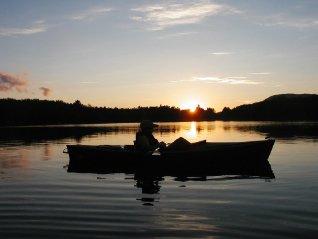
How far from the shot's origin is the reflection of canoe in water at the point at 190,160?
77.9ft

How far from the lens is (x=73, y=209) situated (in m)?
12.8

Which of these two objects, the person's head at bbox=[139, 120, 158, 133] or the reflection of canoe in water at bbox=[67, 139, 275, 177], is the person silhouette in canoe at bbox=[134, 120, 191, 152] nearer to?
the person's head at bbox=[139, 120, 158, 133]

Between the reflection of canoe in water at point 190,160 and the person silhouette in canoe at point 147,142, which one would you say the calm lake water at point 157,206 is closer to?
the reflection of canoe in water at point 190,160

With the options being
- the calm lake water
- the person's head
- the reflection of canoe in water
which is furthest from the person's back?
the calm lake water

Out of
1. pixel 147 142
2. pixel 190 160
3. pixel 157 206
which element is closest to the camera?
pixel 157 206

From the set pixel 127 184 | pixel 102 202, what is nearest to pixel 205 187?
pixel 127 184

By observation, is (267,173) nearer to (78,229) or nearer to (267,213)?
(267,213)

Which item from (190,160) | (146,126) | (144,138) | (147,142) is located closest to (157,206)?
(190,160)

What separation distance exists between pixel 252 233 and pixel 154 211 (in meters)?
3.48

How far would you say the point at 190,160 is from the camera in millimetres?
24047

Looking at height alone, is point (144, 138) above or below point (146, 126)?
below

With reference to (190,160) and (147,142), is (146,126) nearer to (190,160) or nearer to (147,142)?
(147,142)

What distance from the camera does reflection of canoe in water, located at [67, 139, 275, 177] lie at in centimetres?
2375

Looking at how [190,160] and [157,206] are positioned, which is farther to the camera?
[190,160]
